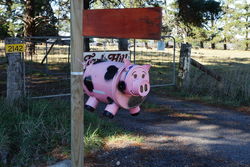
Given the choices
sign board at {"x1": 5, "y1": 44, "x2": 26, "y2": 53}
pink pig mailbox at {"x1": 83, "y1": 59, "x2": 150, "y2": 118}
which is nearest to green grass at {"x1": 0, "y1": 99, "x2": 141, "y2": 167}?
sign board at {"x1": 5, "y1": 44, "x2": 26, "y2": 53}

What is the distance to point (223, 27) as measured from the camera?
1906 inches

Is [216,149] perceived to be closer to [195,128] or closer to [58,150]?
[195,128]

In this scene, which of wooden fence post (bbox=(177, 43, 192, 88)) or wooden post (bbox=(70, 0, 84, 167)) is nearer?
wooden post (bbox=(70, 0, 84, 167))

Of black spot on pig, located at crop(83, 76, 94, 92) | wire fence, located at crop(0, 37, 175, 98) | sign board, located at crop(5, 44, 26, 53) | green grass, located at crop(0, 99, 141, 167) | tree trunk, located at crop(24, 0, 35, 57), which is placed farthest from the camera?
tree trunk, located at crop(24, 0, 35, 57)

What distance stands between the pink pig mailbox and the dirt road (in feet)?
7.69

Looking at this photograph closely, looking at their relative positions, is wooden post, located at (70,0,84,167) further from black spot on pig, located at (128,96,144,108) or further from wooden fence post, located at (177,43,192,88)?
wooden fence post, located at (177,43,192,88)

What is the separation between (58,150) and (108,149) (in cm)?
68

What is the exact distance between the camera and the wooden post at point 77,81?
179 centimetres

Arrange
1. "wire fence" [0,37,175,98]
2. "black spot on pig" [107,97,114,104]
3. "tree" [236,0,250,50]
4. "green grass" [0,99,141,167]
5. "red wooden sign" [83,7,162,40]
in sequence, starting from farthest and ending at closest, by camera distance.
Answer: "tree" [236,0,250,50]
"wire fence" [0,37,175,98]
"green grass" [0,99,141,167]
"black spot on pig" [107,97,114,104]
"red wooden sign" [83,7,162,40]

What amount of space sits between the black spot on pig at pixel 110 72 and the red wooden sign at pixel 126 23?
165mm

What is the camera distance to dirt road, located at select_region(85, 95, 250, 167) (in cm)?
397

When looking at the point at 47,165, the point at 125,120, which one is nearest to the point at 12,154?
the point at 47,165

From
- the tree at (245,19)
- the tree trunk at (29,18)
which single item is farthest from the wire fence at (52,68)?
the tree at (245,19)

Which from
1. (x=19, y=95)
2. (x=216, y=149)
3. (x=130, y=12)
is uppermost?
(x=130, y=12)
